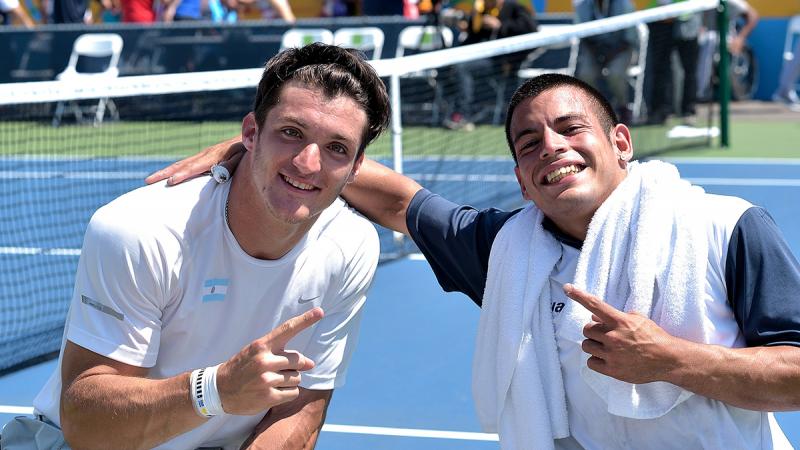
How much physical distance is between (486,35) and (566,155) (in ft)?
38.0

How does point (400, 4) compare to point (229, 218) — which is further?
point (400, 4)

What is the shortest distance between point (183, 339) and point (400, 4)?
47.0 feet

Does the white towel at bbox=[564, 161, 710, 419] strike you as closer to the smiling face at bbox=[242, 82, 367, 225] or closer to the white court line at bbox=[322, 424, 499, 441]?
the smiling face at bbox=[242, 82, 367, 225]

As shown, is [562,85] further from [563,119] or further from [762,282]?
[762,282]

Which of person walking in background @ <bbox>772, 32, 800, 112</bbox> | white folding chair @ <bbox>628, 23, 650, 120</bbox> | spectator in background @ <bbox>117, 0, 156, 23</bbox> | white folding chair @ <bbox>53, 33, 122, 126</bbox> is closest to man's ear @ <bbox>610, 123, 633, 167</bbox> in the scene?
white folding chair @ <bbox>628, 23, 650, 120</bbox>

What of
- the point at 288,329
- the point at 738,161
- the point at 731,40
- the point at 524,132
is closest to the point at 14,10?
the point at 731,40

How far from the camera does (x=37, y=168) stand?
12656mm

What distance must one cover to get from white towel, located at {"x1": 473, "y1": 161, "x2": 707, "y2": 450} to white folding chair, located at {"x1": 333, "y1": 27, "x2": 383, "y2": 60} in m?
11.8

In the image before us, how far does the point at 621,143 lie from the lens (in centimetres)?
333

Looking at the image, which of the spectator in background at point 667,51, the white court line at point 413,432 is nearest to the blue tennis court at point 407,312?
the white court line at point 413,432

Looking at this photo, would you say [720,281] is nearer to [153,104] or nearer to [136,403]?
[136,403]

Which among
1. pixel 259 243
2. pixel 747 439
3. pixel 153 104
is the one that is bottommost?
pixel 153 104

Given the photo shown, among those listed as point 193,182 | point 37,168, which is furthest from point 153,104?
point 193,182

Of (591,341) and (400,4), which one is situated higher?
(591,341)
